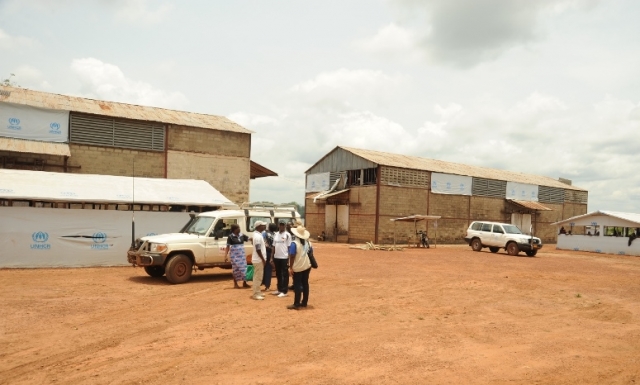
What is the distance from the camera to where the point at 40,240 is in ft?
48.3

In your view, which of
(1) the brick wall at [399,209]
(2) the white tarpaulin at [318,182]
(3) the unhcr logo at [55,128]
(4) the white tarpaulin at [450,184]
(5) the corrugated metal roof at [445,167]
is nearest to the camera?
(3) the unhcr logo at [55,128]

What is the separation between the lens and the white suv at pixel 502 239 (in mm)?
25062

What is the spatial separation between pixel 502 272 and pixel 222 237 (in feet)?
33.4

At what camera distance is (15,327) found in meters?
7.52

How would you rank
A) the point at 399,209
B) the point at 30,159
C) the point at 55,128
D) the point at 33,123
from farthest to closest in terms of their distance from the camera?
1. the point at 399,209
2. the point at 55,128
3. the point at 33,123
4. the point at 30,159

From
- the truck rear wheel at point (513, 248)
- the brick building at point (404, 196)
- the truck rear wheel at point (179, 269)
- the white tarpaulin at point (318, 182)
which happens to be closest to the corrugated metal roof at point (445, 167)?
the brick building at point (404, 196)

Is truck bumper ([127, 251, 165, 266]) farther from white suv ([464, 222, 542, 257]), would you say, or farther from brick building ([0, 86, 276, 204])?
white suv ([464, 222, 542, 257])

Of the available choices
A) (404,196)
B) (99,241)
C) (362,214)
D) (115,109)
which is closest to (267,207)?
(99,241)

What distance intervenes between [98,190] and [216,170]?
9.18 metres

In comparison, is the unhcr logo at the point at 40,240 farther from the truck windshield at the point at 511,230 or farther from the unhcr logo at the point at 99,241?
the truck windshield at the point at 511,230

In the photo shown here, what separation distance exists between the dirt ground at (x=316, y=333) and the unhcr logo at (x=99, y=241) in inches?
89.5

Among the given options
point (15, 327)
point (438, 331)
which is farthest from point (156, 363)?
point (438, 331)

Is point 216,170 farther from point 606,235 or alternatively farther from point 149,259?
point 606,235

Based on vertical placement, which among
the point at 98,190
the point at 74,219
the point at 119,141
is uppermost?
the point at 119,141
